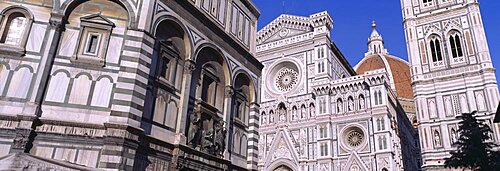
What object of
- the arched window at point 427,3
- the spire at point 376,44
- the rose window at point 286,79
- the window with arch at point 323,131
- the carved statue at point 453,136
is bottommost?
the carved statue at point 453,136

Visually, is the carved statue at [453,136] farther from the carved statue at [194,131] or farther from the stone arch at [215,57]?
the carved statue at [194,131]

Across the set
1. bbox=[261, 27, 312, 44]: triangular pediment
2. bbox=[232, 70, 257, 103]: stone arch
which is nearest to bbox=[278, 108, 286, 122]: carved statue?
bbox=[261, 27, 312, 44]: triangular pediment

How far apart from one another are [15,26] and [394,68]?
83.6 m

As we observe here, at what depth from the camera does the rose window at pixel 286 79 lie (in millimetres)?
40125

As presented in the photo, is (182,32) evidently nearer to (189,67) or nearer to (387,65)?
(189,67)

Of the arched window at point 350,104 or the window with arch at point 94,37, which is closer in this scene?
the window with arch at point 94,37

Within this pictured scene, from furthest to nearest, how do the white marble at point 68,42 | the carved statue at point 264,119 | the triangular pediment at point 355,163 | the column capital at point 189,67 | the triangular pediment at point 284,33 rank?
the triangular pediment at point 284,33
the carved statue at point 264,119
the triangular pediment at point 355,163
the column capital at point 189,67
the white marble at point 68,42

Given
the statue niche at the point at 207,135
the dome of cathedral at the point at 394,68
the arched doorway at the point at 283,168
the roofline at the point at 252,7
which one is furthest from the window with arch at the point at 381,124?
the dome of cathedral at the point at 394,68

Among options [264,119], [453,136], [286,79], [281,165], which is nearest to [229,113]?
[281,165]

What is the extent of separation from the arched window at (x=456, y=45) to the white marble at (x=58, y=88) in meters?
33.6

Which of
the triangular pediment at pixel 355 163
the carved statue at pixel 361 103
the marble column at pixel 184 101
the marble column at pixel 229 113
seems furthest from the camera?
the carved statue at pixel 361 103

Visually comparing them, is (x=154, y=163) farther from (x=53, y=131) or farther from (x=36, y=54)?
(x=36, y=54)

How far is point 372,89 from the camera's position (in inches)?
1312

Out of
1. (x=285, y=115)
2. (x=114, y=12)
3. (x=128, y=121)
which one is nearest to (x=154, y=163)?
(x=128, y=121)
